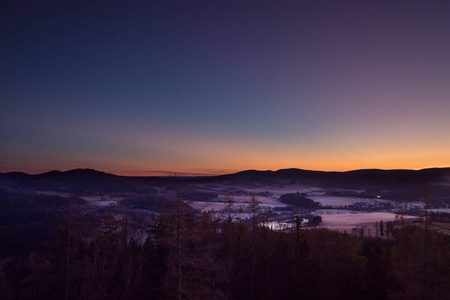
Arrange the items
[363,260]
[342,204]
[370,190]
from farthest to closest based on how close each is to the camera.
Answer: [370,190] → [342,204] → [363,260]

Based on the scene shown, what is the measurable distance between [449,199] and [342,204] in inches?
2244

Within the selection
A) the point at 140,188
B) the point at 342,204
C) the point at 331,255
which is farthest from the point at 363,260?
the point at 342,204

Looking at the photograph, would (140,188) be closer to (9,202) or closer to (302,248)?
(9,202)

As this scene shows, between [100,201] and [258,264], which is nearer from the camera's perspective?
[258,264]

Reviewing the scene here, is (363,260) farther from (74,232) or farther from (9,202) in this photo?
(9,202)

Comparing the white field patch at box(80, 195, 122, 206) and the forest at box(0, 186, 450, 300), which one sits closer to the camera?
the forest at box(0, 186, 450, 300)

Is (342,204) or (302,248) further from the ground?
(302,248)

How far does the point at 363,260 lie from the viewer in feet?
83.0

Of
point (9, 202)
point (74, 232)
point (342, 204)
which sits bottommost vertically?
point (342, 204)

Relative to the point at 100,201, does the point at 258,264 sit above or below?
below

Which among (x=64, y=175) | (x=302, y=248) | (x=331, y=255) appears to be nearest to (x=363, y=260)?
(x=331, y=255)

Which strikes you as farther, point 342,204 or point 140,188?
point 342,204

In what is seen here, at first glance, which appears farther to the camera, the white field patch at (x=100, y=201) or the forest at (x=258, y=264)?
the white field patch at (x=100, y=201)

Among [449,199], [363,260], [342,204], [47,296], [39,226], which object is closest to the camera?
[47,296]
